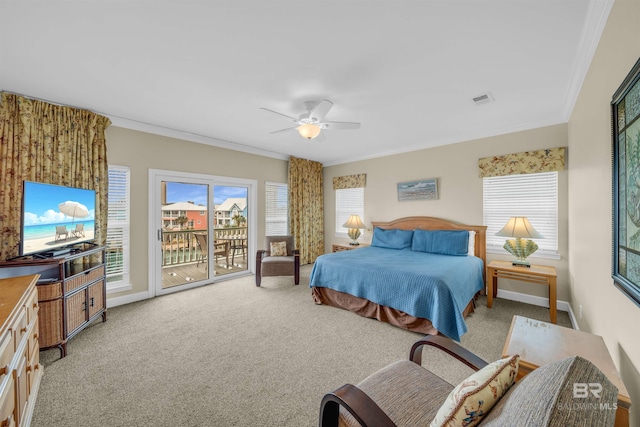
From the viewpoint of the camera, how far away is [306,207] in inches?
237

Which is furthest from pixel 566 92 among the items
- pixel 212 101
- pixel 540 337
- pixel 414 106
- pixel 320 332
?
pixel 212 101

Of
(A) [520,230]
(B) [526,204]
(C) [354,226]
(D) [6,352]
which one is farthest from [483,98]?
(D) [6,352]

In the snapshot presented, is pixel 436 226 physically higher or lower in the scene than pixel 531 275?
higher

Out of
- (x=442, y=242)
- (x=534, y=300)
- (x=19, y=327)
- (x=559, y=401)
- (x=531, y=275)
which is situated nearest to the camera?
(x=559, y=401)

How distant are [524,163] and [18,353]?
17.8 feet

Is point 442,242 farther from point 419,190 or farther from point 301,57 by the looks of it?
point 301,57

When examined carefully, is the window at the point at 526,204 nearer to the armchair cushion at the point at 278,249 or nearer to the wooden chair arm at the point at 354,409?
the armchair cushion at the point at 278,249

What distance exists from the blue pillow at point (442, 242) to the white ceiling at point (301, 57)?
1710 millimetres

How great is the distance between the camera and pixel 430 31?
1.82 meters

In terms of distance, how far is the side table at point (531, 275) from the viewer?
2.96 m

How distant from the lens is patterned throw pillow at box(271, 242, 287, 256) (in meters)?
4.79

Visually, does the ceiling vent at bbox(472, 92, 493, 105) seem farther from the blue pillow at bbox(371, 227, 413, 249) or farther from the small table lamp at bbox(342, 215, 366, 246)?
the small table lamp at bbox(342, 215, 366, 246)

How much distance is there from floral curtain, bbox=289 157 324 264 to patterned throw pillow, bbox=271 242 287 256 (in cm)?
90

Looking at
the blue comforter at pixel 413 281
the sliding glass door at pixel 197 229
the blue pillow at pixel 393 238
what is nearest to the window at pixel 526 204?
the blue comforter at pixel 413 281
